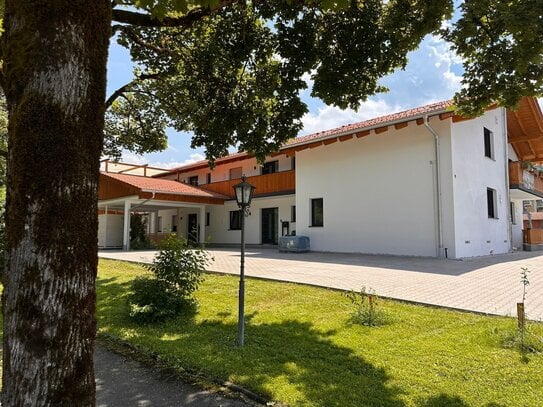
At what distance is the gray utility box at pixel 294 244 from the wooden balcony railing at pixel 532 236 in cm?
1323

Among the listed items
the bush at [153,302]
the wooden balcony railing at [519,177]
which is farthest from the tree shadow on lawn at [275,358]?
the wooden balcony railing at [519,177]

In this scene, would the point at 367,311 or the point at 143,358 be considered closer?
the point at 143,358

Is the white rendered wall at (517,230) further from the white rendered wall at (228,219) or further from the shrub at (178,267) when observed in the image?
the shrub at (178,267)

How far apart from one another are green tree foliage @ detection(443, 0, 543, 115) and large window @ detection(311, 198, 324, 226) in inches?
471

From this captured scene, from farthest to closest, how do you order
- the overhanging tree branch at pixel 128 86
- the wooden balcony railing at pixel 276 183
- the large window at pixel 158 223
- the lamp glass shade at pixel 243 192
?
the large window at pixel 158 223 → the wooden balcony railing at pixel 276 183 → the overhanging tree branch at pixel 128 86 → the lamp glass shade at pixel 243 192

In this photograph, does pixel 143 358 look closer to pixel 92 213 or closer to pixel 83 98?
pixel 92 213

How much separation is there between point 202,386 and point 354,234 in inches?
531

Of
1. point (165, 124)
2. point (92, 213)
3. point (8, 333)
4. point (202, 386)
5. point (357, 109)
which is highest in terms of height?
point (165, 124)

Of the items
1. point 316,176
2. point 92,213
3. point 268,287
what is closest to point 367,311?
point 268,287

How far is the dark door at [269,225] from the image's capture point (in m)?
22.5

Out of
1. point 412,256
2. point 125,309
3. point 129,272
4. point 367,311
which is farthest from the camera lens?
point 412,256

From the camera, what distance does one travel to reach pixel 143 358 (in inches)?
173

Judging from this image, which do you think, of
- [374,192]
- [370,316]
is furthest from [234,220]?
[370,316]

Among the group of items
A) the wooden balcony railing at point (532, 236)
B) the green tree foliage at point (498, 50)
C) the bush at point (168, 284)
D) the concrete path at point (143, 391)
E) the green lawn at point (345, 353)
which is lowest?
the concrete path at point (143, 391)
